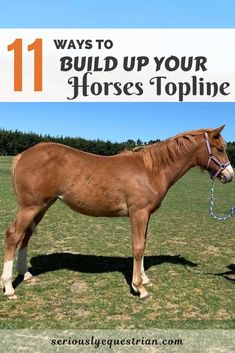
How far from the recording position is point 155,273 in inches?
262

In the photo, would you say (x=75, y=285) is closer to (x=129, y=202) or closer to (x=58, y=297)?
(x=58, y=297)

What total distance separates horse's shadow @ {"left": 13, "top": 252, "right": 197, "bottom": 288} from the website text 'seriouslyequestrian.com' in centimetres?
204

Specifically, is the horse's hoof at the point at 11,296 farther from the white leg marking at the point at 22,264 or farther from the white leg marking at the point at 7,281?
the white leg marking at the point at 22,264

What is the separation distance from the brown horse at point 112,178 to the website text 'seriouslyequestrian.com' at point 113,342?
54.0 inches

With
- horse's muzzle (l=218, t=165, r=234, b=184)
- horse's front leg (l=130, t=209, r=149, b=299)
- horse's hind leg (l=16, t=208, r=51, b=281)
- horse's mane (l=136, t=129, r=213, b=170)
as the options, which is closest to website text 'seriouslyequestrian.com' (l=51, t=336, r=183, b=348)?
horse's front leg (l=130, t=209, r=149, b=299)

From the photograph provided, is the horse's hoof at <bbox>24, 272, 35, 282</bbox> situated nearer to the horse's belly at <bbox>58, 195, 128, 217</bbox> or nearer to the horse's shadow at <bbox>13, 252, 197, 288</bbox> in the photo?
the horse's shadow at <bbox>13, 252, 197, 288</bbox>

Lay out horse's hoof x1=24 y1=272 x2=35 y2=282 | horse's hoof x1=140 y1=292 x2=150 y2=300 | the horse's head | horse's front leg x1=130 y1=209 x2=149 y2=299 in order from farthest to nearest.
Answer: horse's hoof x1=24 y1=272 x2=35 y2=282, the horse's head, horse's front leg x1=130 y1=209 x2=149 y2=299, horse's hoof x1=140 y1=292 x2=150 y2=300

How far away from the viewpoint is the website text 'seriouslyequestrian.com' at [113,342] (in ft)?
13.1

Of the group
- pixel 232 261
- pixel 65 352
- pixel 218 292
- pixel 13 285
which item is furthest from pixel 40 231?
pixel 65 352

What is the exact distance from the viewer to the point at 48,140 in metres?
57.8

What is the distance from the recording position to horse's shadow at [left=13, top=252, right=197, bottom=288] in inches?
264

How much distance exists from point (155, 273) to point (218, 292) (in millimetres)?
1202

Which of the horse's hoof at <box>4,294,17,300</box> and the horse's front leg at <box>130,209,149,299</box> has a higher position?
the horse's front leg at <box>130,209,149,299</box>

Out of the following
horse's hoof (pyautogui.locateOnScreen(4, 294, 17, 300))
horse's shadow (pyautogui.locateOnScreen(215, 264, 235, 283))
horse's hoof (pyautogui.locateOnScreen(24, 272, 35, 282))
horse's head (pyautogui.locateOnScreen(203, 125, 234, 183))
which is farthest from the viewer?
horse's shadow (pyautogui.locateOnScreen(215, 264, 235, 283))
